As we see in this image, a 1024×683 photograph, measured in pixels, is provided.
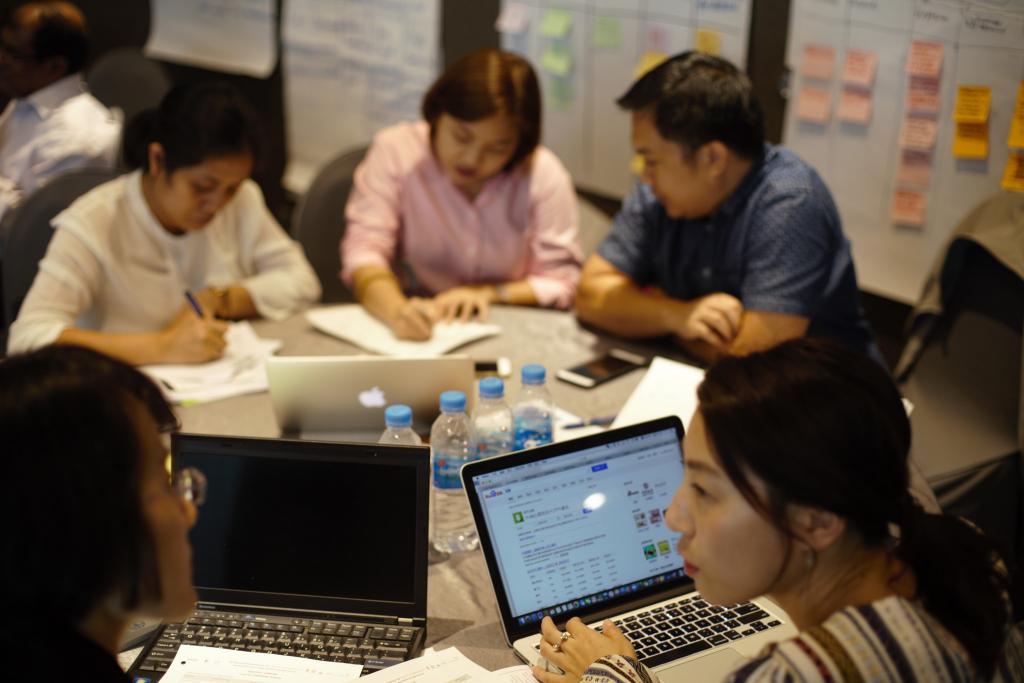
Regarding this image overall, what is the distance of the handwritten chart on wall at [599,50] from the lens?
9.39 ft

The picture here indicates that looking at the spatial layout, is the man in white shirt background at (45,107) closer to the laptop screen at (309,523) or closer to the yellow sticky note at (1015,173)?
the laptop screen at (309,523)

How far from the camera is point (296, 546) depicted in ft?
4.38

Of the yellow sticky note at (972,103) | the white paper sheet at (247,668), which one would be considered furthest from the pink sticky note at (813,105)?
the white paper sheet at (247,668)

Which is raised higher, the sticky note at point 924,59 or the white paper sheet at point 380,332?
the sticky note at point 924,59

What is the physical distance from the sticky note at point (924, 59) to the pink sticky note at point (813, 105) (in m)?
0.25

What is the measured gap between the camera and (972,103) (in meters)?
2.29

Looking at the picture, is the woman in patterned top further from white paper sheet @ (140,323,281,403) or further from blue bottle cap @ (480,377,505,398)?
white paper sheet @ (140,323,281,403)

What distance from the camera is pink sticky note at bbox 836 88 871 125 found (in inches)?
99.1

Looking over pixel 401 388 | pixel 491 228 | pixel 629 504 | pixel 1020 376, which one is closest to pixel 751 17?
pixel 491 228

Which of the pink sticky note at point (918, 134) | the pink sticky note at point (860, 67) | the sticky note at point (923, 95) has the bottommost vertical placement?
the pink sticky note at point (918, 134)

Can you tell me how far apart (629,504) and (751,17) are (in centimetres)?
181

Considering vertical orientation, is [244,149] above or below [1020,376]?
above

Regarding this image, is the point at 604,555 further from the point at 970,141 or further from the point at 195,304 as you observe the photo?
the point at 970,141

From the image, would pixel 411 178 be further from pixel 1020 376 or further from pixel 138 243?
pixel 1020 376
